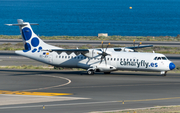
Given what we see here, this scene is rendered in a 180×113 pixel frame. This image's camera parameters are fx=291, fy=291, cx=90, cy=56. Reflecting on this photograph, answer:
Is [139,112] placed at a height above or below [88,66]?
below

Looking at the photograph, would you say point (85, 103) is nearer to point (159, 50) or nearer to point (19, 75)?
point (19, 75)

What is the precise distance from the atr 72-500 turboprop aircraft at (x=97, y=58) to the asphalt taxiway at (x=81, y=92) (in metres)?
2.01

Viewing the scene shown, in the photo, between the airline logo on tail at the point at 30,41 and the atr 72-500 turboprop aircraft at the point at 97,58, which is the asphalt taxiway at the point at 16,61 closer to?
the airline logo on tail at the point at 30,41

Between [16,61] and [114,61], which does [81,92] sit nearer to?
[114,61]

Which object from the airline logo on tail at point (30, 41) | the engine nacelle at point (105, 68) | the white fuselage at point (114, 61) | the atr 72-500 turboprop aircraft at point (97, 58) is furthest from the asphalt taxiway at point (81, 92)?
the airline logo on tail at point (30, 41)

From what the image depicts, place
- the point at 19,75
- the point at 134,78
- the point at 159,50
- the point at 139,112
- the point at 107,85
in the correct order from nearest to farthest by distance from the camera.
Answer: the point at 139,112 → the point at 107,85 → the point at 134,78 → the point at 19,75 → the point at 159,50

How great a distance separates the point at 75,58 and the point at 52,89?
1094 centimetres

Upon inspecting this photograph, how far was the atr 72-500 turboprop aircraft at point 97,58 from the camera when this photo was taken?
34125 mm

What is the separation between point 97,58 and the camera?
36.5m

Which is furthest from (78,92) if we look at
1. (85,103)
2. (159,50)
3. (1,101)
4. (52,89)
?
(159,50)

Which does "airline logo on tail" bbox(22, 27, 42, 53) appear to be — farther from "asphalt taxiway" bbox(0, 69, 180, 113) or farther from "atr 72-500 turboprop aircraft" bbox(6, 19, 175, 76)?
"asphalt taxiway" bbox(0, 69, 180, 113)

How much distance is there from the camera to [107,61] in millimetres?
36000

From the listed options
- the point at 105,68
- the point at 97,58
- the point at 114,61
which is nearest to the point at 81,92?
the point at 105,68

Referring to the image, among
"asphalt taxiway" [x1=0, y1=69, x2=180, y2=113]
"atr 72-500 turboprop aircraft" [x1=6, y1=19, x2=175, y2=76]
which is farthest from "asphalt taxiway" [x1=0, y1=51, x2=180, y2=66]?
"asphalt taxiway" [x1=0, y1=69, x2=180, y2=113]
